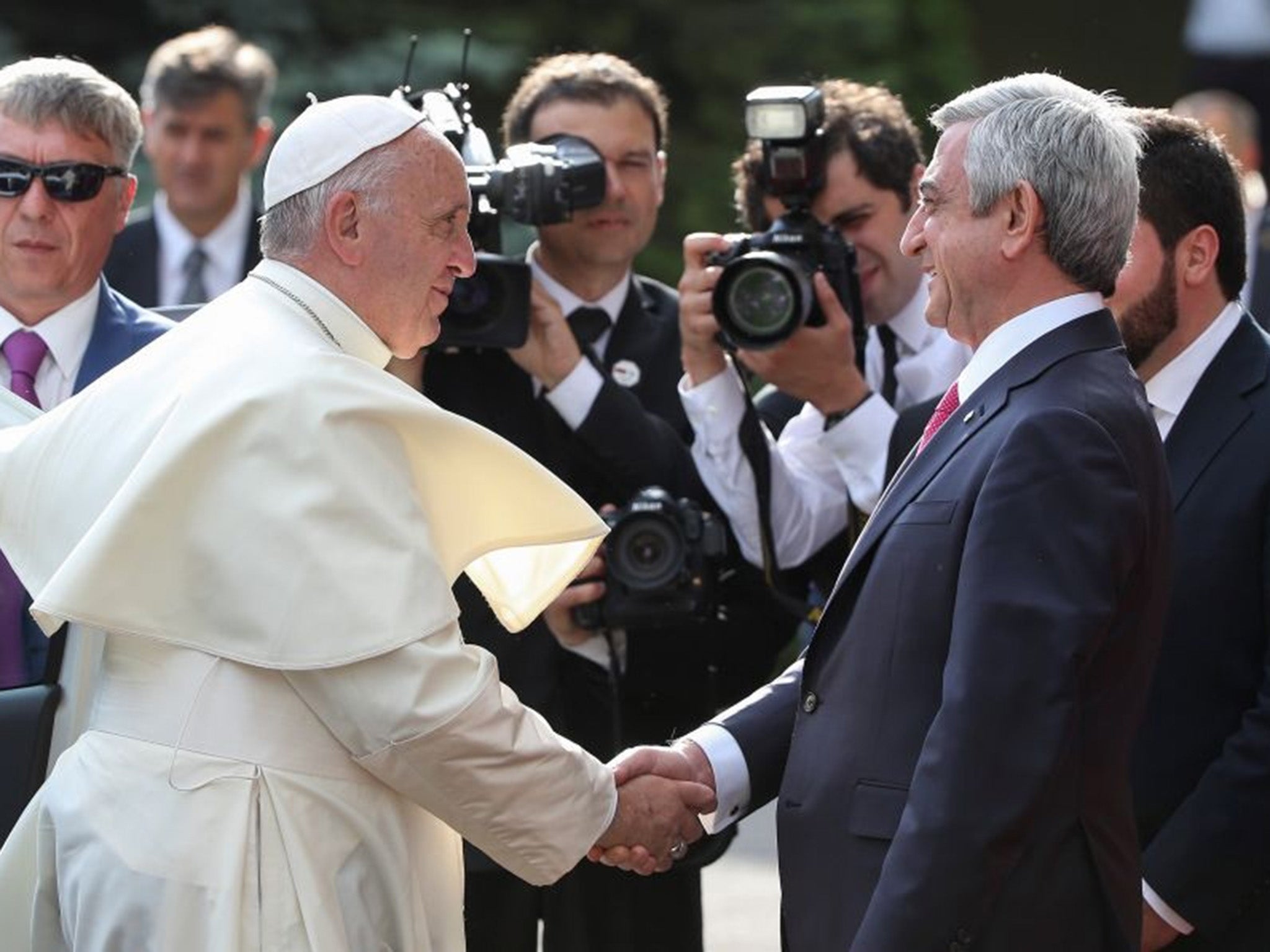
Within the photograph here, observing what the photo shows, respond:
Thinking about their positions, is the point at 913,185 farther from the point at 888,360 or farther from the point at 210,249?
the point at 210,249

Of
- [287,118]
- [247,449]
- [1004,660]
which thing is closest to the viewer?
[1004,660]

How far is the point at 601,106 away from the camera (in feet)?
16.5

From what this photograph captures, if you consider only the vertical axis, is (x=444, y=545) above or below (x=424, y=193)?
below

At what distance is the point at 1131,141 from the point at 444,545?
1.18 metres

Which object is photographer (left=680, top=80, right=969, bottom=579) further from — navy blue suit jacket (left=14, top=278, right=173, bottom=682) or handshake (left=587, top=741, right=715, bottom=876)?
navy blue suit jacket (left=14, top=278, right=173, bottom=682)

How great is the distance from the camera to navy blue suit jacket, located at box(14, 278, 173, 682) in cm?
438

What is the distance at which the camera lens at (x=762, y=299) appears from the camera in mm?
4500

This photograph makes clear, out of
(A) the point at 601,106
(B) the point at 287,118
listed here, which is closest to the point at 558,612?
(A) the point at 601,106

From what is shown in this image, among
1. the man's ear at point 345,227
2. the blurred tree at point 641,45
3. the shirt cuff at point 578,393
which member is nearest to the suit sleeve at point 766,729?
the shirt cuff at point 578,393

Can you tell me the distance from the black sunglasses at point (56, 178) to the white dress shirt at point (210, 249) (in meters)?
2.30

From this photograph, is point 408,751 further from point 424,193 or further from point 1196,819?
point 1196,819

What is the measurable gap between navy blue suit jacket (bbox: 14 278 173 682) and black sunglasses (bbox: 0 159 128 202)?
0.20 m

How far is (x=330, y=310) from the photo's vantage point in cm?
348

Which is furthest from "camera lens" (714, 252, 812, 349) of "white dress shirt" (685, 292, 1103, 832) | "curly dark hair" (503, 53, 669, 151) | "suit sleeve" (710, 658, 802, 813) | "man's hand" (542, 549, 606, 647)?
"white dress shirt" (685, 292, 1103, 832)
